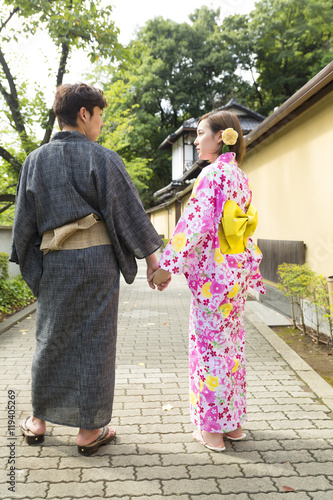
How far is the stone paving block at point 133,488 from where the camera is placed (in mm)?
2359

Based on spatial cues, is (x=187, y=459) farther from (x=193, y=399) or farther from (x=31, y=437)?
(x=31, y=437)

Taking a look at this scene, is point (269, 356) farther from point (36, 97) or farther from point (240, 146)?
point (36, 97)

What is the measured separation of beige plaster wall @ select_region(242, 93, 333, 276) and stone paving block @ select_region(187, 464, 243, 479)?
415cm

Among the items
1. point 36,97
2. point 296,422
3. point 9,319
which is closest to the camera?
point 296,422

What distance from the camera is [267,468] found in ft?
8.70

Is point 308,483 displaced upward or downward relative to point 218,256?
downward

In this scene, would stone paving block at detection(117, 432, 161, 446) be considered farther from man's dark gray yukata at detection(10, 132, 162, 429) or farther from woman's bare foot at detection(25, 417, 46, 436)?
woman's bare foot at detection(25, 417, 46, 436)

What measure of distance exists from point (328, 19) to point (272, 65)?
561cm

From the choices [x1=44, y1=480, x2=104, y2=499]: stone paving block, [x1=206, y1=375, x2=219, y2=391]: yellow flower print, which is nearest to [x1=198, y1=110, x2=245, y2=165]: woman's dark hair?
[x1=206, y1=375, x2=219, y2=391]: yellow flower print

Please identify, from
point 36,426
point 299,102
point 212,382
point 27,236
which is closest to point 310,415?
point 212,382

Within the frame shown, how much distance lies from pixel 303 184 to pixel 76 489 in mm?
6065

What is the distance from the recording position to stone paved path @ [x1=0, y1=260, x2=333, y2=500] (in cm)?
241

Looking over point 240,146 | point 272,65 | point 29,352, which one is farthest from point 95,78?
point 240,146

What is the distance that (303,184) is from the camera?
24.1ft
